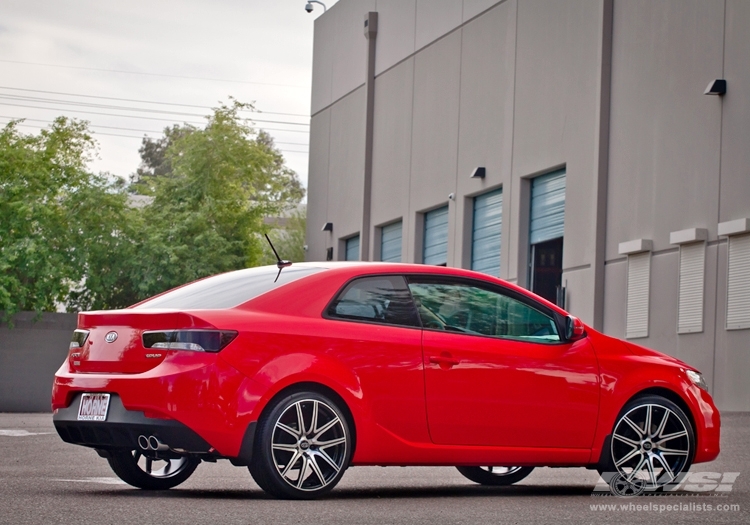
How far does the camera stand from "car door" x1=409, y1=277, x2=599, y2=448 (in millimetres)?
7961

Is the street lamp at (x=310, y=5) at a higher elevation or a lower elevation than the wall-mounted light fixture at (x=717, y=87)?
higher

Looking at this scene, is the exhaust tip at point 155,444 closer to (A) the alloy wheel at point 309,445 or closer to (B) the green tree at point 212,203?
(A) the alloy wheel at point 309,445

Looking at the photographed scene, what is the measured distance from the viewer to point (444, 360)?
26.1ft

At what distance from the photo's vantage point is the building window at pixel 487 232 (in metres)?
28.6

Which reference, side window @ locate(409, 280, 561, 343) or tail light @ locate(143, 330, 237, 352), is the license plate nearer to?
tail light @ locate(143, 330, 237, 352)

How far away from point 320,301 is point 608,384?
2.09 metres

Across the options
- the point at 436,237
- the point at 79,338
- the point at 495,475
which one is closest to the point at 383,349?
the point at 79,338

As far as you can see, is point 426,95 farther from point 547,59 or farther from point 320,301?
point 320,301

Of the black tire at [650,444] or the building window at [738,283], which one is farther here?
the building window at [738,283]

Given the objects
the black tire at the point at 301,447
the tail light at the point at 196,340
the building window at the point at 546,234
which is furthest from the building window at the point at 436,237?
the tail light at the point at 196,340

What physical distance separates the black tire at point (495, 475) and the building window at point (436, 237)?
70.3ft

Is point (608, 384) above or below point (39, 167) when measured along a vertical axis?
below

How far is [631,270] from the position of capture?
2294cm

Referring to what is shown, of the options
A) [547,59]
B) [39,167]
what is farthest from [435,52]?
[39,167]
